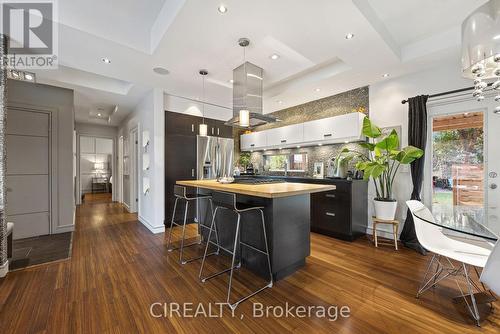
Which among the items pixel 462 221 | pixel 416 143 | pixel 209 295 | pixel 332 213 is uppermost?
pixel 416 143

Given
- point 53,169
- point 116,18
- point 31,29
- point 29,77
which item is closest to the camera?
point 31,29

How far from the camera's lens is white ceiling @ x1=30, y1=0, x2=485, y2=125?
201cm

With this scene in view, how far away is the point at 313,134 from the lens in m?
4.19

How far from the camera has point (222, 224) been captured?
9.04 feet

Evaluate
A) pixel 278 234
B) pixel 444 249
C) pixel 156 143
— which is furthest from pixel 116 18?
pixel 444 249

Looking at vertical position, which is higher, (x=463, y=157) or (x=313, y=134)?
(x=313, y=134)

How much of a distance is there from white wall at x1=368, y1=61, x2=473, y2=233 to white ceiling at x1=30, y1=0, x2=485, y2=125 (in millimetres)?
195

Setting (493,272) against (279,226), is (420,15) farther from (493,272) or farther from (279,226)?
(279,226)

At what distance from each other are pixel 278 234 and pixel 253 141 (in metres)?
3.71

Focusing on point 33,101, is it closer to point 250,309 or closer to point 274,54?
point 274,54

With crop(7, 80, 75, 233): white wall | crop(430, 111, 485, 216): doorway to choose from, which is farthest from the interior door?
crop(430, 111, 485, 216): doorway

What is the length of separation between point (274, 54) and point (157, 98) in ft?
7.66

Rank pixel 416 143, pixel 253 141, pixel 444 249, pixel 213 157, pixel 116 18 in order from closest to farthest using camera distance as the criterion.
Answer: pixel 444 249 → pixel 116 18 → pixel 416 143 → pixel 213 157 → pixel 253 141

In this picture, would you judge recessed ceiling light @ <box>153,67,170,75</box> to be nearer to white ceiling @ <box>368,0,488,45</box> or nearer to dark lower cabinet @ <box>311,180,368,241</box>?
white ceiling @ <box>368,0,488,45</box>
